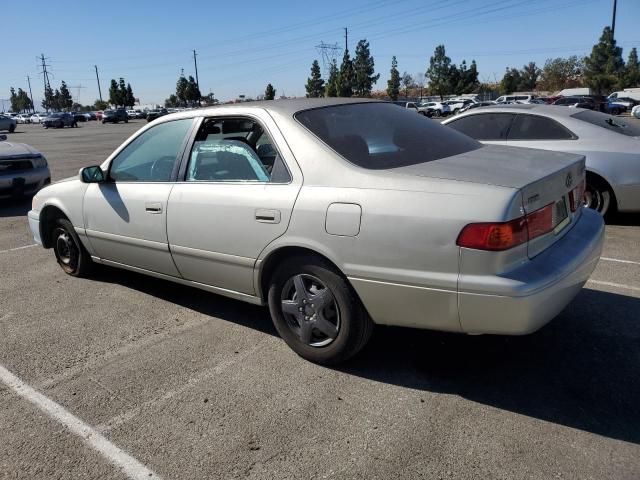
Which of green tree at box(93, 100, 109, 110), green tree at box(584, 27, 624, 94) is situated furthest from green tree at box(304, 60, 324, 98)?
green tree at box(93, 100, 109, 110)

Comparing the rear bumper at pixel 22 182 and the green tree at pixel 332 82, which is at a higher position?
the green tree at pixel 332 82

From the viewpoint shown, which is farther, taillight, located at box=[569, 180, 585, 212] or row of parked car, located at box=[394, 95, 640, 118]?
row of parked car, located at box=[394, 95, 640, 118]

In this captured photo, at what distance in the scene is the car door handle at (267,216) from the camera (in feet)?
10.6

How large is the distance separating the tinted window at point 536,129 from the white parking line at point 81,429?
5929 millimetres

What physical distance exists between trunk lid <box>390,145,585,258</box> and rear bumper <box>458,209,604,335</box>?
11cm

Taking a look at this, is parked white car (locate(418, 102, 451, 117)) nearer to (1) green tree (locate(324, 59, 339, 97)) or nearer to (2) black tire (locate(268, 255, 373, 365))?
(1) green tree (locate(324, 59, 339, 97))

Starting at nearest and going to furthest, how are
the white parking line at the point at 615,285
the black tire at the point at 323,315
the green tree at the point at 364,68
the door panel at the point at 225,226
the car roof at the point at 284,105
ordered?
the black tire at the point at 323,315 → the door panel at the point at 225,226 → the car roof at the point at 284,105 → the white parking line at the point at 615,285 → the green tree at the point at 364,68

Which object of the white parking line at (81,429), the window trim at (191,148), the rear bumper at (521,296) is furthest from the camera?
the window trim at (191,148)

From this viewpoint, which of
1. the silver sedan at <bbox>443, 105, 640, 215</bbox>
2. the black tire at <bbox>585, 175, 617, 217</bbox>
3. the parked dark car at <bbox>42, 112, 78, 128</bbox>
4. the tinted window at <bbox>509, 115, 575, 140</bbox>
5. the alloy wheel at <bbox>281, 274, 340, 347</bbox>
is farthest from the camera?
the parked dark car at <bbox>42, 112, 78, 128</bbox>

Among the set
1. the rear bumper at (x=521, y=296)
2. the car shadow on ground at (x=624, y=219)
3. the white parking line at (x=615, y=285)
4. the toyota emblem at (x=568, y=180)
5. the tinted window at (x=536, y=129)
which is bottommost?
the white parking line at (x=615, y=285)

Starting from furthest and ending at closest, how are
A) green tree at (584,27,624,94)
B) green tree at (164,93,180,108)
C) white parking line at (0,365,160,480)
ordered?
green tree at (164,93,180,108) → green tree at (584,27,624,94) → white parking line at (0,365,160,480)

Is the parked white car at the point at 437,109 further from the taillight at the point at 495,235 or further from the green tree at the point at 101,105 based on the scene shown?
the green tree at the point at 101,105

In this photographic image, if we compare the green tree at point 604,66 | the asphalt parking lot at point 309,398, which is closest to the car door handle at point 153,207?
the asphalt parking lot at point 309,398

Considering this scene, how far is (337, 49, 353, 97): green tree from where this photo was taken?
68312 mm
